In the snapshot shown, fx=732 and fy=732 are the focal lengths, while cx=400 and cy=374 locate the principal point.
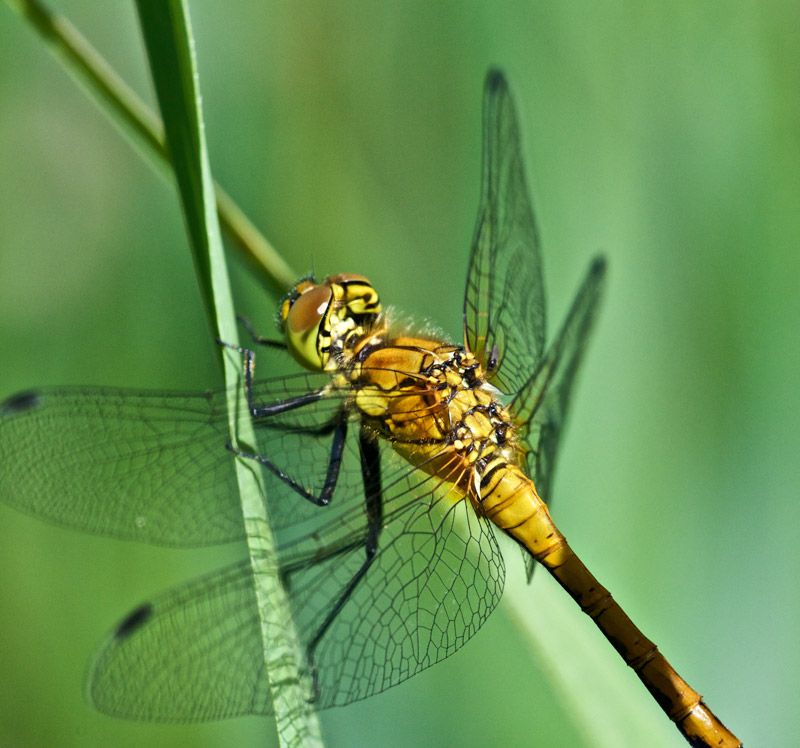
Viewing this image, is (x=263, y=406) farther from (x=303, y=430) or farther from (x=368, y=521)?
(x=368, y=521)

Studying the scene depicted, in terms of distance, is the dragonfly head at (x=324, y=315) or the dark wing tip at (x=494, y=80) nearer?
the dragonfly head at (x=324, y=315)

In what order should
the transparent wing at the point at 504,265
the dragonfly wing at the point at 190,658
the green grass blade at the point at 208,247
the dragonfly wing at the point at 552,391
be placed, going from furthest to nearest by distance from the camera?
the transparent wing at the point at 504,265 → the dragonfly wing at the point at 552,391 → the dragonfly wing at the point at 190,658 → the green grass blade at the point at 208,247

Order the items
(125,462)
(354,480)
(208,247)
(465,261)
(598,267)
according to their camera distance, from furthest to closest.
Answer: (465,261)
(598,267)
(354,480)
(125,462)
(208,247)

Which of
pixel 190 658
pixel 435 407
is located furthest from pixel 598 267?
pixel 190 658

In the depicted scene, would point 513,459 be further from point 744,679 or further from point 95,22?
point 95,22

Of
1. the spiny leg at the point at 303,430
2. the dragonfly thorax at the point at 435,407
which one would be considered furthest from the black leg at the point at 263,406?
the dragonfly thorax at the point at 435,407

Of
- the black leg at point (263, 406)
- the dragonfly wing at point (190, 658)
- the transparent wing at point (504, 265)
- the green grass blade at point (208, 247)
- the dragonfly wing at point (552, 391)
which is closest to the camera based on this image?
the green grass blade at point (208, 247)

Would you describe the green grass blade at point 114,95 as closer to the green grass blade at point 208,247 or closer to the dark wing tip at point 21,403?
the green grass blade at point 208,247
